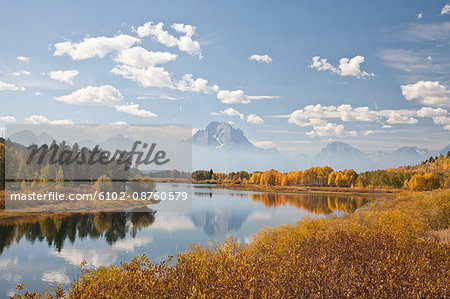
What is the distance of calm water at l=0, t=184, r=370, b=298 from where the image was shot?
84.4ft

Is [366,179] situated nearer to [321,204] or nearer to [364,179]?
[364,179]

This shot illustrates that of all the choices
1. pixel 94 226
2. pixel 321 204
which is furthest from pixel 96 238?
pixel 321 204

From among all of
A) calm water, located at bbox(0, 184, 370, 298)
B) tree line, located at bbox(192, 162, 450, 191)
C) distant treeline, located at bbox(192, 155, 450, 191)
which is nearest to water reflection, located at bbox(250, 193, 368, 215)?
calm water, located at bbox(0, 184, 370, 298)

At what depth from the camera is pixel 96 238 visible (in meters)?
39.8

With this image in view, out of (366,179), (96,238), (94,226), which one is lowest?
(94,226)

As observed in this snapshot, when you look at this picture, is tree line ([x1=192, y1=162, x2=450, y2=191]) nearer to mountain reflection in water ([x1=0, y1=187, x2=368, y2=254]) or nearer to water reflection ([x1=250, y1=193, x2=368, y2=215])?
water reflection ([x1=250, y1=193, x2=368, y2=215])

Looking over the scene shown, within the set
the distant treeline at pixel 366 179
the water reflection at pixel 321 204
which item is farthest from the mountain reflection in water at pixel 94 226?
the distant treeline at pixel 366 179

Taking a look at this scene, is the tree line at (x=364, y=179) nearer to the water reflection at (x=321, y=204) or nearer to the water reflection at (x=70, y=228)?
the water reflection at (x=321, y=204)

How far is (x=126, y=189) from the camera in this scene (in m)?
89.1

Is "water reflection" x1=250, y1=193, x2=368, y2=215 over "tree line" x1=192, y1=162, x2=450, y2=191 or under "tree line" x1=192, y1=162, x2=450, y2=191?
under

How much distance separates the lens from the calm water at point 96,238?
84.4 feet

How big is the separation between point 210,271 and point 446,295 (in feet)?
19.7

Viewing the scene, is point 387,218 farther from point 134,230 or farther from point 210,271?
point 134,230

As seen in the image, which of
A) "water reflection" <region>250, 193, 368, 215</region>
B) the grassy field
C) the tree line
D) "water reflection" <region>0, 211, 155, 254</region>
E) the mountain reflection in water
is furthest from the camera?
the tree line
